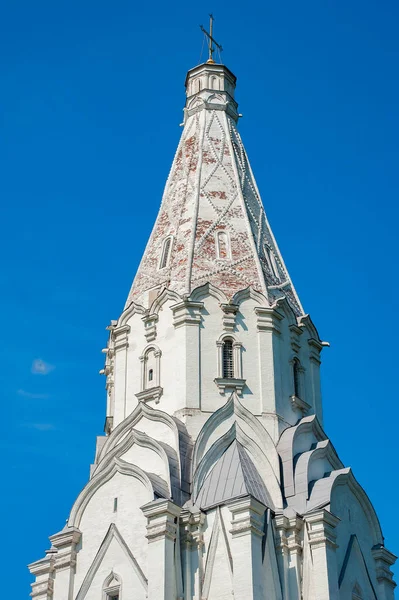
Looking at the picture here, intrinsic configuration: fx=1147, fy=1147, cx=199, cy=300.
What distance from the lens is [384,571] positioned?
2562cm

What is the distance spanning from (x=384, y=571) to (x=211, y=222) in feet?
30.8

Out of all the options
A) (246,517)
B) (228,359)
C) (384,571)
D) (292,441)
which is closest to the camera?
(246,517)

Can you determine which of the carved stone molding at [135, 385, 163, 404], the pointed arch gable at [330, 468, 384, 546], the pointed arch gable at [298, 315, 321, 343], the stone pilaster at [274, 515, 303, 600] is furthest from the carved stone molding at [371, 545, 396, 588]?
the carved stone molding at [135, 385, 163, 404]

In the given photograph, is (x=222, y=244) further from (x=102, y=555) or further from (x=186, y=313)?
(x=102, y=555)

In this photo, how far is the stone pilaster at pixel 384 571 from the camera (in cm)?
2547

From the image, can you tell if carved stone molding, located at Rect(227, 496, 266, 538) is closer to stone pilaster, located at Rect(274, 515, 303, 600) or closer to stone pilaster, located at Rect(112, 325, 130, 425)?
stone pilaster, located at Rect(274, 515, 303, 600)

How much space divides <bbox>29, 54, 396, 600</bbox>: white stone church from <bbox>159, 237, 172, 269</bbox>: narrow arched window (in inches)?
2.3

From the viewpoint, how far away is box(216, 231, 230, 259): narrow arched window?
28062mm

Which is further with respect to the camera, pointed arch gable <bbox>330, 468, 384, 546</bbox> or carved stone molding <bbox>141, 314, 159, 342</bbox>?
carved stone molding <bbox>141, 314, 159, 342</bbox>

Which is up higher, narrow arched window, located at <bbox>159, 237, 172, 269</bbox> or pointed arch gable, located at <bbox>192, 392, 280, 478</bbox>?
narrow arched window, located at <bbox>159, 237, 172, 269</bbox>

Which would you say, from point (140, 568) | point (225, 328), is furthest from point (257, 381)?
point (140, 568)

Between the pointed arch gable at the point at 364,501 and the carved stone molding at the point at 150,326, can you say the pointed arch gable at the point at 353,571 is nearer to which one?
the pointed arch gable at the point at 364,501

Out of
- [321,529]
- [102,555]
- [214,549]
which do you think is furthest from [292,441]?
[102,555]

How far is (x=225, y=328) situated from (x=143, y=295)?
2.61 m
